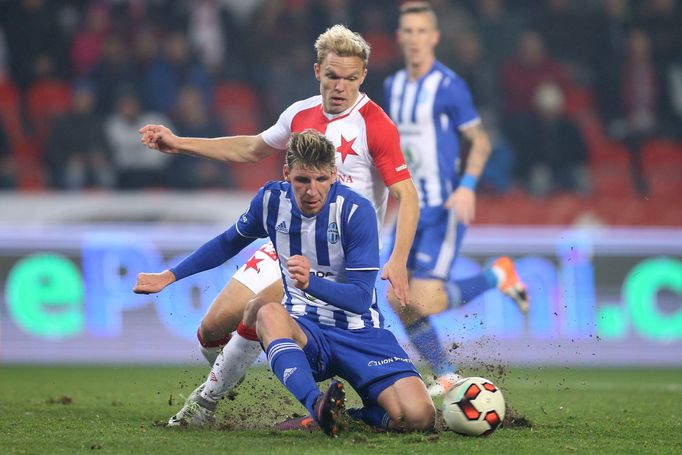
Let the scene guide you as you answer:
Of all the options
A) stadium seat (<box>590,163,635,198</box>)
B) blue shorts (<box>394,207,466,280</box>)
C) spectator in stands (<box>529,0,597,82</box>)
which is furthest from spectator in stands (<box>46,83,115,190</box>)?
spectator in stands (<box>529,0,597,82</box>)

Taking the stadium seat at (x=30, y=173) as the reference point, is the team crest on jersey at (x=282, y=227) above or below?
below

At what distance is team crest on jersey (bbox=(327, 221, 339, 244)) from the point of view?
5.36 metres

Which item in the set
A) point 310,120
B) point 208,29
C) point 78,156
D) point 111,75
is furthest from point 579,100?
point 310,120

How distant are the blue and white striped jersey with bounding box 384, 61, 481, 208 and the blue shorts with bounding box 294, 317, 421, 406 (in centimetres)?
265

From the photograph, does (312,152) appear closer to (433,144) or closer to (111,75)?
(433,144)

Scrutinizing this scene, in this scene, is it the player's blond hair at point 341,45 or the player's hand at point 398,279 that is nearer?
the player's hand at point 398,279

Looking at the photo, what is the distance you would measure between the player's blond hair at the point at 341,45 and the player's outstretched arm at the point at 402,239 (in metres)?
0.70

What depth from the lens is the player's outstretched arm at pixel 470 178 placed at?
301 inches

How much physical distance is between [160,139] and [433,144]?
2.54 m

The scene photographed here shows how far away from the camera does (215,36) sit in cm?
1363

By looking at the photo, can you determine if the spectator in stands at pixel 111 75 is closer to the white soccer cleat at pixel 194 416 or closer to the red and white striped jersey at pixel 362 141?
the red and white striped jersey at pixel 362 141

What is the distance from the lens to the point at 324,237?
5.38m

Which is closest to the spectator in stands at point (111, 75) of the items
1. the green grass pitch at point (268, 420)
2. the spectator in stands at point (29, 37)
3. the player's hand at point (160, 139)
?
the spectator in stands at point (29, 37)

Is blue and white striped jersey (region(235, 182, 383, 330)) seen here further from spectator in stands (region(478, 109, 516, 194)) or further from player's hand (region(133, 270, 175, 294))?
spectator in stands (region(478, 109, 516, 194))
